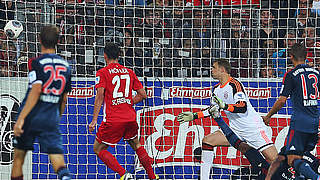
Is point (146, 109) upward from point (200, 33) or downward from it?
downward

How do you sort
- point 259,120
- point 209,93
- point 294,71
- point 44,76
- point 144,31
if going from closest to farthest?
point 44,76 → point 294,71 → point 259,120 → point 209,93 → point 144,31

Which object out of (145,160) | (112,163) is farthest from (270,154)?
(112,163)

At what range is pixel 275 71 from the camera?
31.9 feet

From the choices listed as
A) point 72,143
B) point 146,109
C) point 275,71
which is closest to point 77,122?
point 72,143

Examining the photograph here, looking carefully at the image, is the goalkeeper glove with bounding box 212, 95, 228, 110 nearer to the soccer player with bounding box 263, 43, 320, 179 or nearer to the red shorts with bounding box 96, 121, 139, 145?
the soccer player with bounding box 263, 43, 320, 179

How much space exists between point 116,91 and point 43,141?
2107 millimetres

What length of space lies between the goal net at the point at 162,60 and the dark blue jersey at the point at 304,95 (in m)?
2.07

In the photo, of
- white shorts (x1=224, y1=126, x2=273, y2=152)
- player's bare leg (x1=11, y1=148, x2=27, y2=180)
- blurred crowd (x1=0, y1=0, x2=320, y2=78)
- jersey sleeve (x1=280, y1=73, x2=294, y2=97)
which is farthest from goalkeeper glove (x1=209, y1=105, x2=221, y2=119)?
player's bare leg (x1=11, y1=148, x2=27, y2=180)

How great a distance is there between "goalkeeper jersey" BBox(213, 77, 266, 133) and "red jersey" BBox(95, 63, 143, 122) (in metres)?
1.31

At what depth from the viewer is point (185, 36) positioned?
9.94 m

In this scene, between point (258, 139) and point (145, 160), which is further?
point (258, 139)

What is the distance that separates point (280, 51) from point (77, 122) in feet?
12.1

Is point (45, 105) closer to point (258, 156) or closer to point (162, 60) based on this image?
point (258, 156)

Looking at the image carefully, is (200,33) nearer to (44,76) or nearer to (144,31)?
(144,31)
